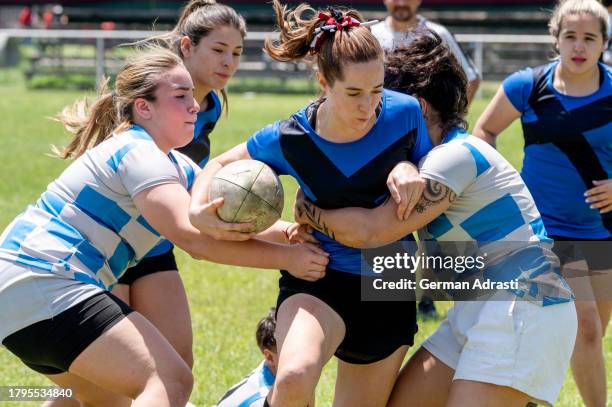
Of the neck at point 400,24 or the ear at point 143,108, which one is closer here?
the ear at point 143,108

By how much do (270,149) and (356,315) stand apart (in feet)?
2.62

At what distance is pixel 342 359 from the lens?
4.38 m

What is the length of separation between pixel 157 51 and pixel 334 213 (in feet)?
3.90

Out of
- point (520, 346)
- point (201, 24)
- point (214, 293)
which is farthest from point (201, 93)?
point (214, 293)

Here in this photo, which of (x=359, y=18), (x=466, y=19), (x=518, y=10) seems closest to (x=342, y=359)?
(x=359, y=18)

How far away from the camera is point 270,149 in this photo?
4.27 meters

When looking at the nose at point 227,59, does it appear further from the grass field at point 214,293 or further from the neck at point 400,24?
the neck at point 400,24

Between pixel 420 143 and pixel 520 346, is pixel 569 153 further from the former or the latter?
pixel 520 346

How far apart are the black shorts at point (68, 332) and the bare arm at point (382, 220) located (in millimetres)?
927

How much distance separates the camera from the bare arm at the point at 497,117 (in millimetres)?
6078

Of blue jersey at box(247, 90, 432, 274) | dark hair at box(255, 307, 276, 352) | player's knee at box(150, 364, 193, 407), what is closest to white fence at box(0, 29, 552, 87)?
dark hair at box(255, 307, 276, 352)

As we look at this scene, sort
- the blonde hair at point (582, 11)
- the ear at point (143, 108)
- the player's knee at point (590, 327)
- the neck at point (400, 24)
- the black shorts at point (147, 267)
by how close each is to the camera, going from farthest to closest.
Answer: the neck at point (400, 24)
the blonde hair at point (582, 11)
the player's knee at point (590, 327)
the black shorts at point (147, 267)
the ear at point (143, 108)

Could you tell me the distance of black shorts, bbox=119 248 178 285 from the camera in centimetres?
515

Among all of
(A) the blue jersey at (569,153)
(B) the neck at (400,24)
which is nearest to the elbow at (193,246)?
(A) the blue jersey at (569,153)
